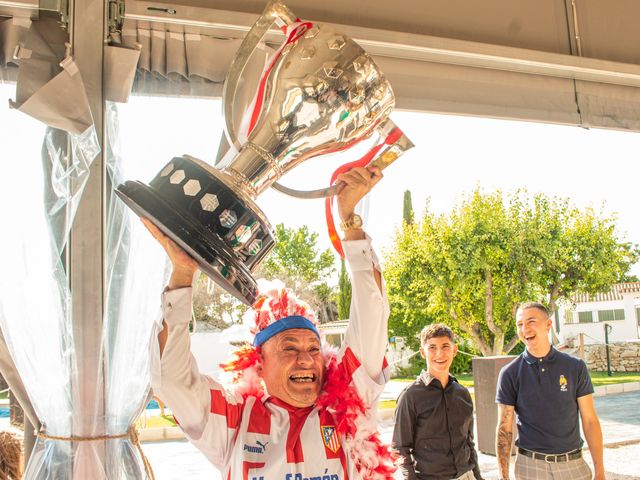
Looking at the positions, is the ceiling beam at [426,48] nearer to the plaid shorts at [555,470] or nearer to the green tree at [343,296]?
the plaid shorts at [555,470]

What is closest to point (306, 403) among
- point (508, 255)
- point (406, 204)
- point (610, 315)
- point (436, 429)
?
point (436, 429)

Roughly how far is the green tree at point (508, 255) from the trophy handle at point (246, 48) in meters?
14.6

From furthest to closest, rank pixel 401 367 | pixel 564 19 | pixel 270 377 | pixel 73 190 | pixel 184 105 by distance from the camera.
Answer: pixel 401 367, pixel 564 19, pixel 184 105, pixel 73 190, pixel 270 377

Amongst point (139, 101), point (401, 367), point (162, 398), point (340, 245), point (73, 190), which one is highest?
point (139, 101)

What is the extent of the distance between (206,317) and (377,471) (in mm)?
8810

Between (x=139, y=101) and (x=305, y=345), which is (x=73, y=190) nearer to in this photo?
(x=139, y=101)

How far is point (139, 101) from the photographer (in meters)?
2.05

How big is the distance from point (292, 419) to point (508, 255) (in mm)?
14468

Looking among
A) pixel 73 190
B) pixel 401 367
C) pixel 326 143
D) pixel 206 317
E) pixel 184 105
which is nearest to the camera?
pixel 326 143

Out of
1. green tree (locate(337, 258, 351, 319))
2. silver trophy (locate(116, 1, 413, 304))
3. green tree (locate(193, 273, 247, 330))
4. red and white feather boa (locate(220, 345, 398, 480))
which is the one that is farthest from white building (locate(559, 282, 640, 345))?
silver trophy (locate(116, 1, 413, 304))

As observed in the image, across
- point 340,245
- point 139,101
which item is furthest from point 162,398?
point 139,101

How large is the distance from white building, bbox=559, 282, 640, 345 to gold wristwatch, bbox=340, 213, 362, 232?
23.4 metres

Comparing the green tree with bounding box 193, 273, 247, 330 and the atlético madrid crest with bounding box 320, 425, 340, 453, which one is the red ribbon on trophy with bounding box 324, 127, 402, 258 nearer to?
the atlético madrid crest with bounding box 320, 425, 340, 453

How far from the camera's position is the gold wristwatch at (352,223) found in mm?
1182
